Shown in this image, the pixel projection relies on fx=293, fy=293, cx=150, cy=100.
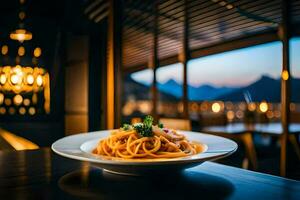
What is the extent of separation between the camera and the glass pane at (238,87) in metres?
4.68

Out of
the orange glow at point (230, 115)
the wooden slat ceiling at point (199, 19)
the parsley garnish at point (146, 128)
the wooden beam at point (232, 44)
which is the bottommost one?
the orange glow at point (230, 115)

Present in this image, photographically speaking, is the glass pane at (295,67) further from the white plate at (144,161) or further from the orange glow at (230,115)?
the white plate at (144,161)

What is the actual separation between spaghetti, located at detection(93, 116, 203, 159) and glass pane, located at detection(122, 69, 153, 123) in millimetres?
7201

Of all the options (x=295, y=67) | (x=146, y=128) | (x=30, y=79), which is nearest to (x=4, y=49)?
(x=30, y=79)

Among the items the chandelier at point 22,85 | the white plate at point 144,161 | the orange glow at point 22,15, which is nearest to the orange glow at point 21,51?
the chandelier at point 22,85

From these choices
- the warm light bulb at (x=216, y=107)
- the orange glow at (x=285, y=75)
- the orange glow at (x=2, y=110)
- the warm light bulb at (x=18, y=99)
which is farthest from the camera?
the warm light bulb at (x=216, y=107)

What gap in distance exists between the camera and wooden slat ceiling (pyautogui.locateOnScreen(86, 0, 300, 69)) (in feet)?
12.8

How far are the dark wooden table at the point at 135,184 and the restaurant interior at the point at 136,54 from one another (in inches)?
106

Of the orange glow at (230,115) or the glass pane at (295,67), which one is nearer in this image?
the glass pane at (295,67)

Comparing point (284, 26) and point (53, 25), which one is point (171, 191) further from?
point (53, 25)

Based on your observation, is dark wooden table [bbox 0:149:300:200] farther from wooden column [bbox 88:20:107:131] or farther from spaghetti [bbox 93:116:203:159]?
wooden column [bbox 88:20:107:131]

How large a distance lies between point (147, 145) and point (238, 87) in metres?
8.17

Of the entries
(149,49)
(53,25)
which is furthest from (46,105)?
(149,49)

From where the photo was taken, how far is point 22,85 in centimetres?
526
